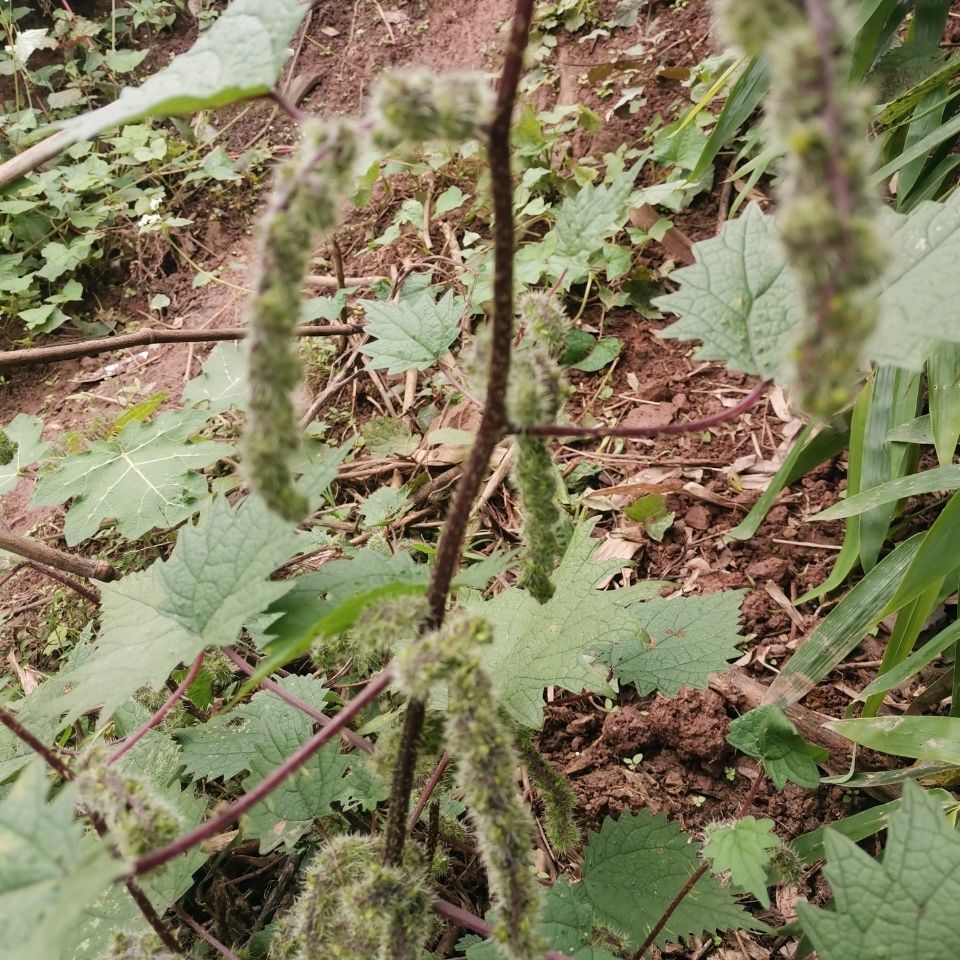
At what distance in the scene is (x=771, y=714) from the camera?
5.56 feet

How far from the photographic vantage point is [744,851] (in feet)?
4.88

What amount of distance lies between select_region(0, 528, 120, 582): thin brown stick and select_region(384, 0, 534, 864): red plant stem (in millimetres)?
1299

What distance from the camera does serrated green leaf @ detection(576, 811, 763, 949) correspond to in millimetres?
1637

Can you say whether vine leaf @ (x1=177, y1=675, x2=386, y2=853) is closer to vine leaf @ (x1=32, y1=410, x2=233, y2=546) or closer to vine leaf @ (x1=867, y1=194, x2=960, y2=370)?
vine leaf @ (x1=32, y1=410, x2=233, y2=546)

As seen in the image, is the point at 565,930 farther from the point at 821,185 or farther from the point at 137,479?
the point at 137,479

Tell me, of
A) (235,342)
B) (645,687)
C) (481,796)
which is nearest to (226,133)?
(235,342)

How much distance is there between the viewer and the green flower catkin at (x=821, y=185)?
1.83 ft

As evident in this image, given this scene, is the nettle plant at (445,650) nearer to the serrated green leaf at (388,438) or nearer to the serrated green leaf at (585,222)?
the serrated green leaf at (585,222)

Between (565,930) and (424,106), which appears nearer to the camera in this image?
(424,106)

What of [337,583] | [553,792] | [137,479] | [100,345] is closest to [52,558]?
[137,479]

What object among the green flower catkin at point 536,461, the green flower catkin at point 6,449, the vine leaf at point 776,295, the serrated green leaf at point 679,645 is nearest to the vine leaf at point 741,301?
the vine leaf at point 776,295

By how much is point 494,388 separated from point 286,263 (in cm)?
32

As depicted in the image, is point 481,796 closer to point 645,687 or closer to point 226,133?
point 645,687

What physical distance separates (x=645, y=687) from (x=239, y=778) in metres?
1.26
